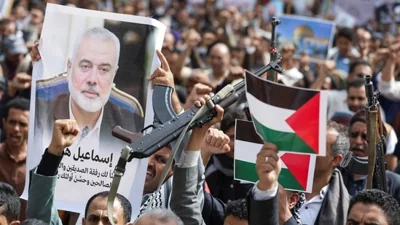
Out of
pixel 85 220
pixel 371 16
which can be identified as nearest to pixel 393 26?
pixel 371 16

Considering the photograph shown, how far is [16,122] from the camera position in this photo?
7.53 m

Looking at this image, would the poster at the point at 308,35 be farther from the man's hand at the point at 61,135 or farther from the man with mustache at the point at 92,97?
the man's hand at the point at 61,135

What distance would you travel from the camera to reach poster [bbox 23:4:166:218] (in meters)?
5.58

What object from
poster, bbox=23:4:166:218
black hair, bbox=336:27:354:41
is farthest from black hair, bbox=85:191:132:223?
black hair, bbox=336:27:354:41

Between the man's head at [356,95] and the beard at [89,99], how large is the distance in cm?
360

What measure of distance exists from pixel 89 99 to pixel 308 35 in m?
6.55

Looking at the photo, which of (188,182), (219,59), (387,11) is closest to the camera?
(188,182)

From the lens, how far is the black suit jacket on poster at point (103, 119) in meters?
5.61

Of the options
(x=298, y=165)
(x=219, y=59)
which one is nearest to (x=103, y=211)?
(x=298, y=165)

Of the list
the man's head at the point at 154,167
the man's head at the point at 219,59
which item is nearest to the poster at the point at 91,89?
the man's head at the point at 154,167

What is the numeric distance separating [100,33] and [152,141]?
129 cm

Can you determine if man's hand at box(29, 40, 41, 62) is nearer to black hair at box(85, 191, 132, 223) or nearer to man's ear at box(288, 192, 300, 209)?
black hair at box(85, 191, 132, 223)

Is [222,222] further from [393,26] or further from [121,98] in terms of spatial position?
[393,26]

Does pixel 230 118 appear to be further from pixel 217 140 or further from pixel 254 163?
pixel 254 163
